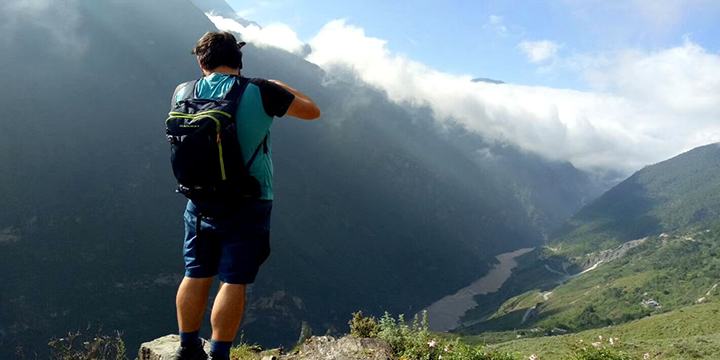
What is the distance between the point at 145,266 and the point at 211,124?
139m

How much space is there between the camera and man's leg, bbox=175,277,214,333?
12.6ft


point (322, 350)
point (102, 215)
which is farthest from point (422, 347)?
point (102, 215)

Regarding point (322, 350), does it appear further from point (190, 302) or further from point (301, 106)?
point (301, 106)

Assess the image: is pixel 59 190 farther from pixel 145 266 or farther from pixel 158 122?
pixel 158 122

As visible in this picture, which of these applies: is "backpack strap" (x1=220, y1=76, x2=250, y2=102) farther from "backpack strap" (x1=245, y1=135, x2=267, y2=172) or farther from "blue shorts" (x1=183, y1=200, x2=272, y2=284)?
"blue shorts" (x1=183, y1=200, x2=272, y2=284)

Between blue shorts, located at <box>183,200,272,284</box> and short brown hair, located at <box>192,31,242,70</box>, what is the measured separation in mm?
1346

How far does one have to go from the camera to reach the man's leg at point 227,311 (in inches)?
140

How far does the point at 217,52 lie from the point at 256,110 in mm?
824

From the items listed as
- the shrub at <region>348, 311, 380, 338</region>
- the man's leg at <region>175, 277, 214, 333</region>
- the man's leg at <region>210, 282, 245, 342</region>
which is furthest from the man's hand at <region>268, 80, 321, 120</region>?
the shrub at <region>348, 311, 380, 338</region>

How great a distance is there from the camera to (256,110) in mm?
3498

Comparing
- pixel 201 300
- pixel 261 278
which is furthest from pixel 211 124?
pixel 261 278

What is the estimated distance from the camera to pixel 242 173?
3.43 m

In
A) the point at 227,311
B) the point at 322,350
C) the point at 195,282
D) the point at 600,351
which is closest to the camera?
the point at 227,311

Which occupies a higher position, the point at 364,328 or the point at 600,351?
the point at 600,351
